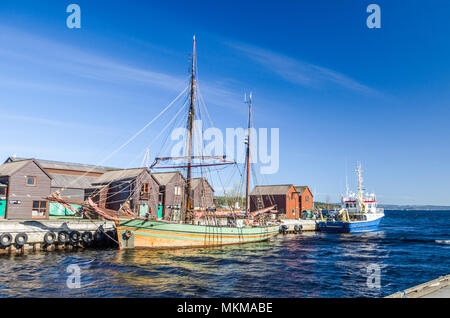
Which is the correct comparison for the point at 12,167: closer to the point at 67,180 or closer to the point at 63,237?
the point at 67,180

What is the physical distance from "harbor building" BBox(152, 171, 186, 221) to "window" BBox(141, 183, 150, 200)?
3.28 m

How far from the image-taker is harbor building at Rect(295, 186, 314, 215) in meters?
84.0

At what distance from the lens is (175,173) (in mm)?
58875

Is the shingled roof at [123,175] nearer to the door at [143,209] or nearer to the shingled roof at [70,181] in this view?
the shingled roof at [70,181]

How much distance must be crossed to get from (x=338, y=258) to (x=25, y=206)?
38642 mm

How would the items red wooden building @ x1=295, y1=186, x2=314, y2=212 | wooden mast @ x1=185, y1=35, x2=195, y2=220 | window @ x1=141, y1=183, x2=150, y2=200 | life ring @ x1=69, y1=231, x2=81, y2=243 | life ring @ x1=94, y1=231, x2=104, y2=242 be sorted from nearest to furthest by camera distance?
life ring @ x1=69, y1=231, x2=81, y2=243, life ring @ x1=94, y1=231, x2=104, y2=242, wooden mast @ x1=185, y1=35, x2=195, y2=220, window @ x1=141, y1=183, x2=150, y2=200, red wooden building @ x1=295, y1=186, x2=314, y2=212

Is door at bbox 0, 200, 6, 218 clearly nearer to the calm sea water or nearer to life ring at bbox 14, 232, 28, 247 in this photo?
life ring at bbox 14, 232, 28, 247

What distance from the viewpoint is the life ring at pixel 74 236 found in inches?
1294

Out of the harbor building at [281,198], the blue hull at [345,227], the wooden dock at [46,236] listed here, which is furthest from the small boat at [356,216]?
the wooden dock at [46,236]

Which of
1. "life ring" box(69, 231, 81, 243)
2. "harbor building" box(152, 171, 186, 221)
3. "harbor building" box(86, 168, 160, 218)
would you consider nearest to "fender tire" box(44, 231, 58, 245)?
"life ring" box(69, 231, 81, 243)

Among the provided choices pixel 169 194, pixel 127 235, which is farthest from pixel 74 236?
pixel 169 194

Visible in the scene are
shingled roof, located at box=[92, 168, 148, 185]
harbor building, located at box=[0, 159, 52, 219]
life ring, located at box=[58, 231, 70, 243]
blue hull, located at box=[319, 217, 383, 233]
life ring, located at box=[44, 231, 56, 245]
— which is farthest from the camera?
blue hull, located at box=[319, 217, 383, 233]

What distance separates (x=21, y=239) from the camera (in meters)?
29.5
